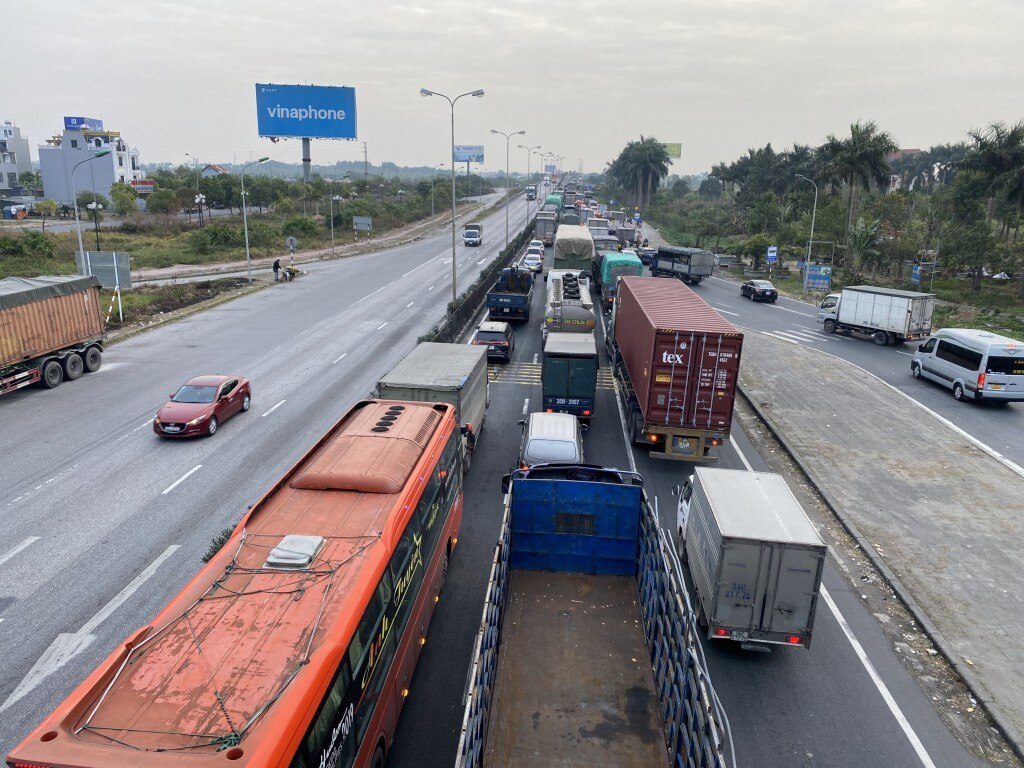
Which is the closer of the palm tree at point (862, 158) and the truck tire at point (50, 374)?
the truck tire at point (50, 374)

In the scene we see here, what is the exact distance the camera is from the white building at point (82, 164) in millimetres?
104062

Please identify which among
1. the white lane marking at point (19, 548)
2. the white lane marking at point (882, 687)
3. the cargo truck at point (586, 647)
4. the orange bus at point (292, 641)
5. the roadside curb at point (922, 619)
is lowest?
the white lane marking at point (19, 548)

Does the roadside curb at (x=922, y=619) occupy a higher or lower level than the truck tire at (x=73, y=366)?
lower

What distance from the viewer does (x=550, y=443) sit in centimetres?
1677

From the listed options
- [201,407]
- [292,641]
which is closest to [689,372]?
[292,641]

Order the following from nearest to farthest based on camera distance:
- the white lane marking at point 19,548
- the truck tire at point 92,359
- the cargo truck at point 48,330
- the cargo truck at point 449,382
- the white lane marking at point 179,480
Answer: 1. the white lane marking at point 19,548
2. the white lane marking at point 179,480
3. the cargo truck at point 449,382
4. the cargo truck at point 48,330
5. the truck tire at point 92,359

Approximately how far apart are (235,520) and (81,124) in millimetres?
139441

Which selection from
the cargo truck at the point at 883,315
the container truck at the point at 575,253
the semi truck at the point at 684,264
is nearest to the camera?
the cargo truck at the point at 883,315

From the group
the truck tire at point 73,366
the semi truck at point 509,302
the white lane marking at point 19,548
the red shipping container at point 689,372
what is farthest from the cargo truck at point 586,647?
the semi truck at point 509,302

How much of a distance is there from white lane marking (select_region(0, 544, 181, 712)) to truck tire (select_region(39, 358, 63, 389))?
15.5 metres

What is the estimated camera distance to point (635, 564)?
11227mm

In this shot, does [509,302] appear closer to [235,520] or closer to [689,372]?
[689,372]

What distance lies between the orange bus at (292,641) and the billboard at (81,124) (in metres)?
138

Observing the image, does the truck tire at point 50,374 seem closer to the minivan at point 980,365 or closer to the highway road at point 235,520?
the highway road at point 235,520
